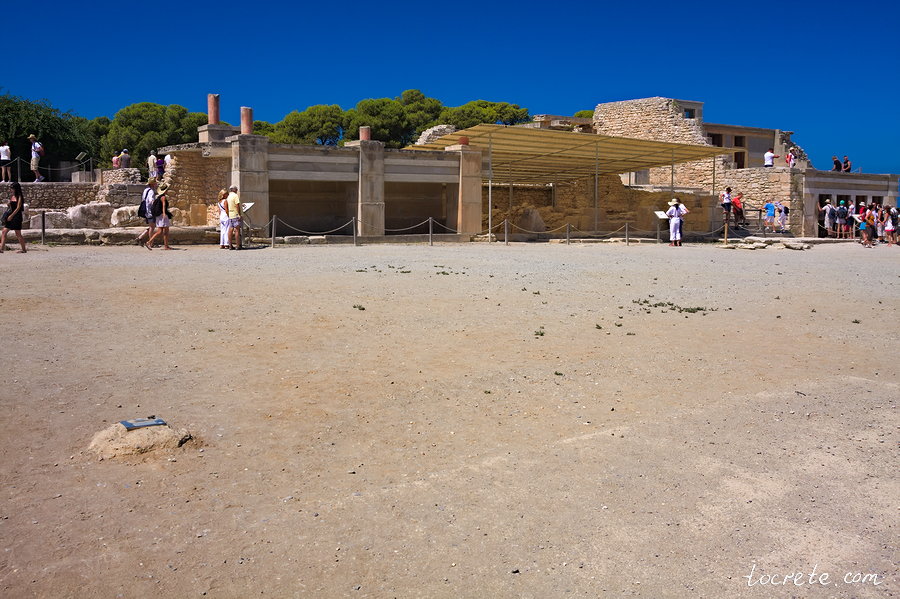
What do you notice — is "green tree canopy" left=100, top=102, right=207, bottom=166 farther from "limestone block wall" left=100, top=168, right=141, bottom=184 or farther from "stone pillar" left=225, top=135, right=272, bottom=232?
"stone pillar" left=225, top=135, right=272, bottom=232

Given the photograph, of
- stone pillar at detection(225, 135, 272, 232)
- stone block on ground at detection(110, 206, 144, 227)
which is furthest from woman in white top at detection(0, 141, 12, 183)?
stone pillar at detection(225, 135, 272, 232)

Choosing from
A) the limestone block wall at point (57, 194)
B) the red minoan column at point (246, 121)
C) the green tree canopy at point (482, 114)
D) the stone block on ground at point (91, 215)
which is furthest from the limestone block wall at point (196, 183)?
the green tree canopy at point (482, 114)

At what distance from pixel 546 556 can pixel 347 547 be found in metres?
0.95

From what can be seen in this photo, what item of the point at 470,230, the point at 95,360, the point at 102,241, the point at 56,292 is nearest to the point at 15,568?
the point at 95,360

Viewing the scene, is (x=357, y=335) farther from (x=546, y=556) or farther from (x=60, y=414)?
(x=546, y=556)

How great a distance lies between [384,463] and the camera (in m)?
5.04

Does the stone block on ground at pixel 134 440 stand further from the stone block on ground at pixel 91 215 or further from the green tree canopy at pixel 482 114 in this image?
the green tree canopy at pixel 482 114

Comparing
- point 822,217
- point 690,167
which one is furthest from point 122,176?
point 822,217

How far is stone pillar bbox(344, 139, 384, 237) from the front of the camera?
2441cm

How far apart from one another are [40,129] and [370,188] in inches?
914

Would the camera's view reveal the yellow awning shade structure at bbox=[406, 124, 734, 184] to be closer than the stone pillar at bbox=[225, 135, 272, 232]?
No

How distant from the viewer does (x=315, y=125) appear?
198ft

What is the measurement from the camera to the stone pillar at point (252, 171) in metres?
22.5

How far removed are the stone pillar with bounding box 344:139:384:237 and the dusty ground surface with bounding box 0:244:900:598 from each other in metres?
13.7
